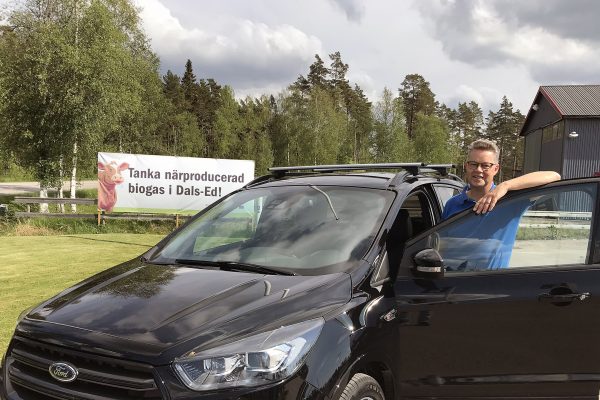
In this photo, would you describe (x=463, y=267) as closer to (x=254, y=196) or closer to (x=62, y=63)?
(x=254, y=196)

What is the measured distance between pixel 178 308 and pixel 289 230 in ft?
3.64

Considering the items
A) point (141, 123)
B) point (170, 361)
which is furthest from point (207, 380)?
point (141, 123)

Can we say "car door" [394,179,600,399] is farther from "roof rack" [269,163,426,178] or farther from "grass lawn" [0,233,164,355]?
"grass lawn" [0,233,164,355]

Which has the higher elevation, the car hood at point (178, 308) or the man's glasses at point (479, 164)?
the man's glasses at point (479, 164)

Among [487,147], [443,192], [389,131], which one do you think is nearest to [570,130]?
[389,131]

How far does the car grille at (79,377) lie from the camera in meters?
1.93

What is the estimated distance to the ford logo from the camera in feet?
6.73

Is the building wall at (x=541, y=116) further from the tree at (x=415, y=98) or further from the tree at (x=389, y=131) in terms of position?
the tree at (x=415, y=98)

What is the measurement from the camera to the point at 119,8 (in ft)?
101

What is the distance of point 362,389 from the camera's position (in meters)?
2.36

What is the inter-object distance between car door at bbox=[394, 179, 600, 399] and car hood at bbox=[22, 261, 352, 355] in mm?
568

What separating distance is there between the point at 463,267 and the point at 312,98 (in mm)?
56354

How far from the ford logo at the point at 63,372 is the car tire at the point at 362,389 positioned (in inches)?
46.2

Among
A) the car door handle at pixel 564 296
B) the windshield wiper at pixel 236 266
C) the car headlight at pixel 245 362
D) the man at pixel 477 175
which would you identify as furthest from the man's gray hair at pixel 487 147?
the car headlight at pixel 245 362
